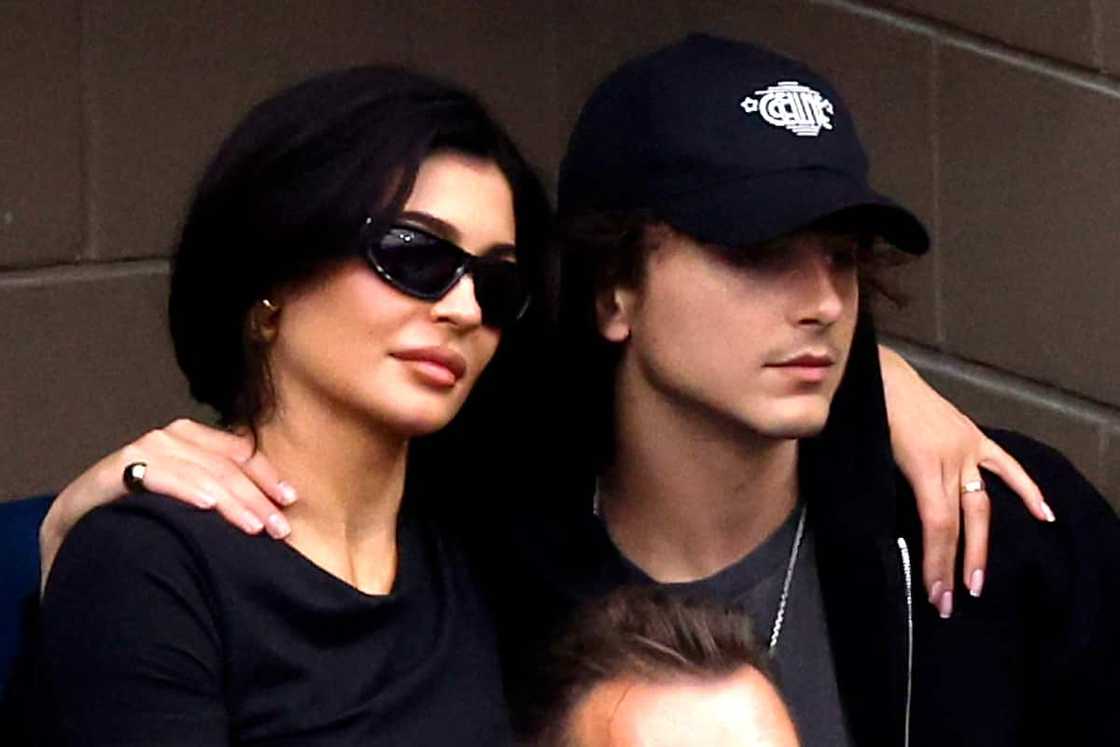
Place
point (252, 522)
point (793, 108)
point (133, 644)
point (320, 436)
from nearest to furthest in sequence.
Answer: point (133, 644), point (252, 522), point (320, 436), point (793, 108)

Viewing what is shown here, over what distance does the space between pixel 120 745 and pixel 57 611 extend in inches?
6.6

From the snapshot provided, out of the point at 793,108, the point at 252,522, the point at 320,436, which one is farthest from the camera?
the point at 793,108

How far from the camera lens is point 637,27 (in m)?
4.81

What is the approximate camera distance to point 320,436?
284cm

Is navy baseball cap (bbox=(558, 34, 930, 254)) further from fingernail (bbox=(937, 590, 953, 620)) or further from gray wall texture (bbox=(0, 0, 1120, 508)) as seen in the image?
gray wall texture (bbox=(0, 0, 1120, 508))

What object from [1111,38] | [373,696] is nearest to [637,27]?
[1111,38]

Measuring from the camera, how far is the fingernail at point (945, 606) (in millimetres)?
3219

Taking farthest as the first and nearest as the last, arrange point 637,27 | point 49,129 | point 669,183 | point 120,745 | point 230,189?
1. point 637,27
2. point 49,129
3. point 669,183
4. point 230,189
5. point 120,745

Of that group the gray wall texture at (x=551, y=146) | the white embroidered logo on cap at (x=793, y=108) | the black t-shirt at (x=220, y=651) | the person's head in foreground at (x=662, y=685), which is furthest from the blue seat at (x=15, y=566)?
the white embroidered logo on cap at (x=793, y=108)

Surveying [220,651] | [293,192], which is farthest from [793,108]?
[220,651]

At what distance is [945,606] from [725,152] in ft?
2.10

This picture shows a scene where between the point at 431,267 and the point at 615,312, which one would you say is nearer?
the point at 431,267

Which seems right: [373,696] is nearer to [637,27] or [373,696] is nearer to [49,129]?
[49,129]

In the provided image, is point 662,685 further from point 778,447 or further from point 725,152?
point 725,152
